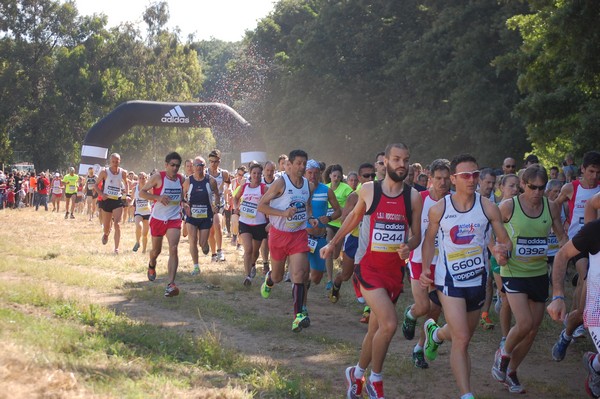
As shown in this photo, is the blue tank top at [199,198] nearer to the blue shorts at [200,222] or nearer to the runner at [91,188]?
the blue shorts at [200,222]

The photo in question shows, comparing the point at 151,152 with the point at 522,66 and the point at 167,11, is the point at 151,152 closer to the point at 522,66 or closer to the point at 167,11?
the point at 167,11

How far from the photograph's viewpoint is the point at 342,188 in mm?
13305

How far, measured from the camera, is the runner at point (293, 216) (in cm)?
985

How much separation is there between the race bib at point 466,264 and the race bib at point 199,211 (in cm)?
769

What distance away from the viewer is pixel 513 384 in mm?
7281

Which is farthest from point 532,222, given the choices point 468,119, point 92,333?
point 468,119

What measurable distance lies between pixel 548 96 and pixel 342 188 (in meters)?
6.46

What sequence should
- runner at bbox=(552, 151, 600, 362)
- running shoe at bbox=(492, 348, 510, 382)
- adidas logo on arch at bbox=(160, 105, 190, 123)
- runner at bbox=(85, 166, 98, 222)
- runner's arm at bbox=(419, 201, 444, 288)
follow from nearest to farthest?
runner's arm at bbox=(419, 201, 444, 288), running shoe at bbox=(492, 348, 510, 382), runner at bbox=(552, 151, 600, 362), runner at bbox=(85, 166, 98, 222), adidas logo on arch at bbox=(160, 105, 190, 123)

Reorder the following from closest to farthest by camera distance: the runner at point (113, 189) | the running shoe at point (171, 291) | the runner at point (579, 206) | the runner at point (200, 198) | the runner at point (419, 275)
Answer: the runner at point (419, 275) → the runner at point (579, 206) → the running shoe at point (171, 291) → the runner at point (200, 198) → the runner at point (113, 189)

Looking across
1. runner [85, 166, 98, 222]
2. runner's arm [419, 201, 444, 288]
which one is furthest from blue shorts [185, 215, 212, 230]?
runner [85, 166, 98, 222]

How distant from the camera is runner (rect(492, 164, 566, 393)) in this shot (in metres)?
7.28

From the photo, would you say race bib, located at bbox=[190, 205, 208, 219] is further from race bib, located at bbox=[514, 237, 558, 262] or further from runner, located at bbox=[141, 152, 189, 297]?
race bib, located at bbox=[514, 237, 558, 262]

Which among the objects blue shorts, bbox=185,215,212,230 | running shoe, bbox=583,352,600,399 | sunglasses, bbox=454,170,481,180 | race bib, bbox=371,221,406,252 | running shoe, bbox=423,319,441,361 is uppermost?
sunglasses, bbox=454,170,481,180

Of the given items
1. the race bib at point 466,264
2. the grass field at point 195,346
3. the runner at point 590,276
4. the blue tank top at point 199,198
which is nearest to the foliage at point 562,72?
the grass field at point 195,346
